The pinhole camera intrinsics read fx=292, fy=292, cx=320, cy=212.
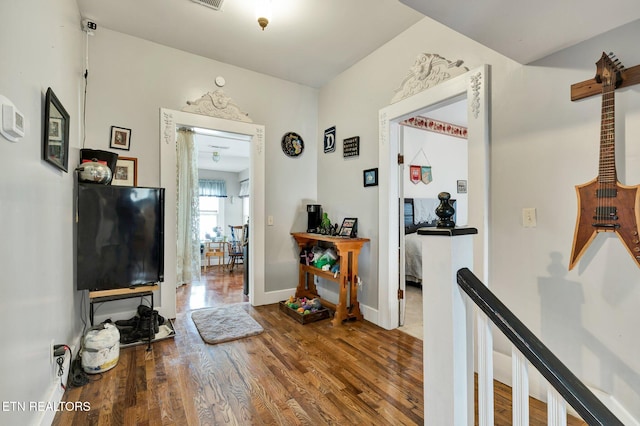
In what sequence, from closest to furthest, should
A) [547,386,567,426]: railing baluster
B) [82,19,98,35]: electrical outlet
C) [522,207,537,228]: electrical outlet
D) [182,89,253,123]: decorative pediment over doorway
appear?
[547,386,567,426]: railing baluster < [522,207,537,228]: electrical outlet < [82,19,98,35]: electrical outlet < [182,89,253,123]: decorative pediment over doorway

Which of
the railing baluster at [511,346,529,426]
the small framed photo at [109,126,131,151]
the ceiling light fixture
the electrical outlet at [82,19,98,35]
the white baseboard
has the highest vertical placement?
the electrical outlet at [82,19,98,35]

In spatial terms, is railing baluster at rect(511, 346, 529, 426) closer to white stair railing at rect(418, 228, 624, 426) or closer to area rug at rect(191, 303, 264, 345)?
white stair railing at rect(418, 228, 624, 426)

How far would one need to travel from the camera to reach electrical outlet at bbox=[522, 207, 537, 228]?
187cm

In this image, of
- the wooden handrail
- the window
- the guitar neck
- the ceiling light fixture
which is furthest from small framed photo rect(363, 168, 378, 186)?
the window

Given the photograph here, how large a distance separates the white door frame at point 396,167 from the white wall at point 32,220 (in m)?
2.55

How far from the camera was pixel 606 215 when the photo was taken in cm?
153

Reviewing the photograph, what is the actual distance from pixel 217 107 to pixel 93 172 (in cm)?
154

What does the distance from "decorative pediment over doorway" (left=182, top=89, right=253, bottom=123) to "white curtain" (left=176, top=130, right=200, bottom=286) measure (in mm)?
1484

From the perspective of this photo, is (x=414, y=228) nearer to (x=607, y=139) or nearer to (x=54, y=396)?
(x=607, y=139)

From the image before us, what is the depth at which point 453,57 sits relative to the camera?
236cm

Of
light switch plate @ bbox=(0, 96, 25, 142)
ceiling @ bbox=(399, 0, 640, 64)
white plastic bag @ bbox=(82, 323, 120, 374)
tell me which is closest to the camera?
light switch plate @ bbox=(0, 96, 25, 142)

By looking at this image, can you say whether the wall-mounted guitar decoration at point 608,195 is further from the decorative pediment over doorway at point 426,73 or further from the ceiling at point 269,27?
the ceiling at point 269,27

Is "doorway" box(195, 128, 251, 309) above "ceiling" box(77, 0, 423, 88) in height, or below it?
below

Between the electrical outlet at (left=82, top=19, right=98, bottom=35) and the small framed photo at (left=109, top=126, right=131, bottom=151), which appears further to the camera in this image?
the small framed photo at (left=109, top=126, right=131, bottom=151)
